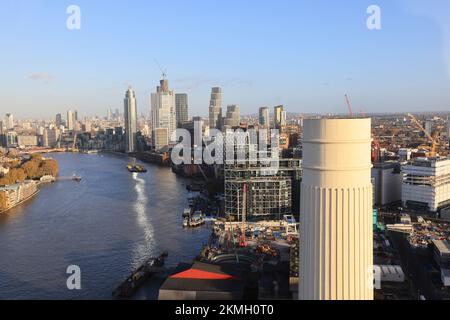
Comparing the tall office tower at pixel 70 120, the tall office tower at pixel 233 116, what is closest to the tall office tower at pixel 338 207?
the tall office tower at pixel 233 116

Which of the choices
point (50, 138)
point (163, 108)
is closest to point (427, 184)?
point (163, 108)

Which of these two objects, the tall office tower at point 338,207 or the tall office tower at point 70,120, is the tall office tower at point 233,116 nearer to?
the tall office tower at point 70,120

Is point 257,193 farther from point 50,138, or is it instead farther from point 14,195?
point 50,138

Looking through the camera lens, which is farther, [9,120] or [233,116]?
[9,120]

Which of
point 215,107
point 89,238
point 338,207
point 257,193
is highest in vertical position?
point 215,107

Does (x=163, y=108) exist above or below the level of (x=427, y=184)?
above

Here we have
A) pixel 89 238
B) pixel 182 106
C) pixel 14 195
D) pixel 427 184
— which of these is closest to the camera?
pixel 89 238

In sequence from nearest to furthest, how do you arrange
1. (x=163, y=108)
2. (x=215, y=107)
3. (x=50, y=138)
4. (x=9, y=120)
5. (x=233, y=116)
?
(x=233, y=116)
(x=215, y=107)
(x=163, y=108)
(x=50, y=138)
(x=9, y=120)
